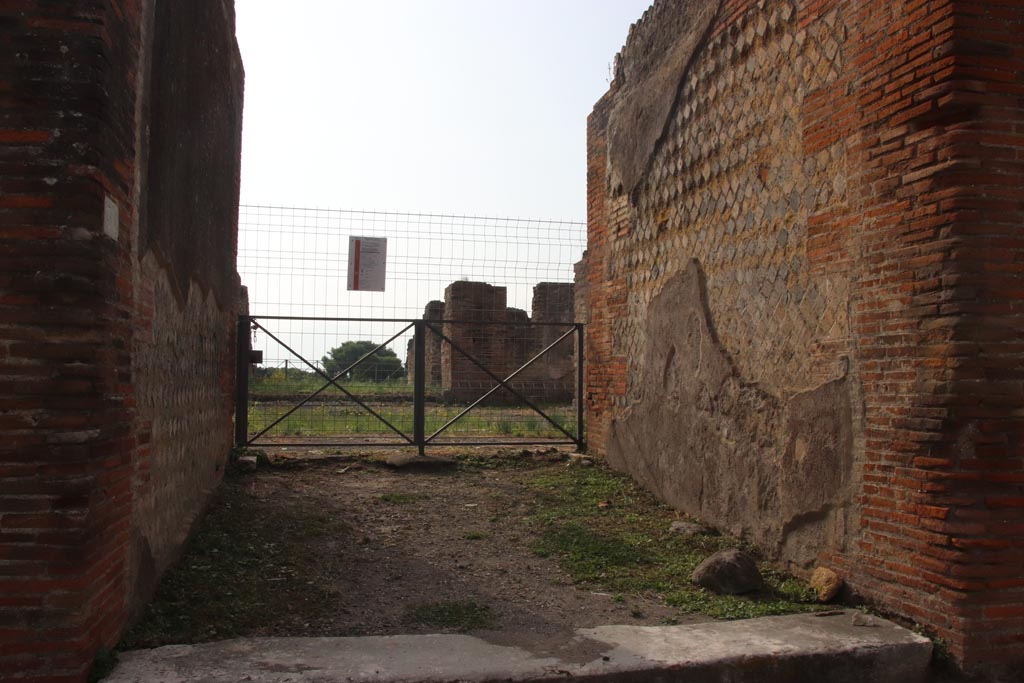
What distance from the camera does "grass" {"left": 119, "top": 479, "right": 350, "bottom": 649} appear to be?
3.76m

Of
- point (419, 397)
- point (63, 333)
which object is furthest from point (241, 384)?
point (63, 333)

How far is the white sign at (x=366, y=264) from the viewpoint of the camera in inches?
385

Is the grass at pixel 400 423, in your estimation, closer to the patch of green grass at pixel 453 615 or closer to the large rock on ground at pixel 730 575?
the large rock on ground at pixel 730 575

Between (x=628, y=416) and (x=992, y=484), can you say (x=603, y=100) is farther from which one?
(x=992, y=484)

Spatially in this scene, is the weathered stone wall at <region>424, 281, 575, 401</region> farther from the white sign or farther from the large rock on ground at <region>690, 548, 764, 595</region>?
the large rock on ground at <region>690, 548, 764, 595</region>

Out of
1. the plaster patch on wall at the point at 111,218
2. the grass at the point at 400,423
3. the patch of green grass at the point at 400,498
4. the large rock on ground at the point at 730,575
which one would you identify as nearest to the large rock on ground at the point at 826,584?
the large rock on ground at the point at 730,575

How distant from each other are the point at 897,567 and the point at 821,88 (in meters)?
2.64

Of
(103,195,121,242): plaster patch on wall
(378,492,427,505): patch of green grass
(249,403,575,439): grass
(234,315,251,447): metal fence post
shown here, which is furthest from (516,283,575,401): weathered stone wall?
(103,195,121,242): plaster patch on wall

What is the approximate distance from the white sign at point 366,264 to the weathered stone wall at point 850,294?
428cm

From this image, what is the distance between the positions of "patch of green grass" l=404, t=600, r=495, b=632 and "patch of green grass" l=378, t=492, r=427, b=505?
7.46 feet

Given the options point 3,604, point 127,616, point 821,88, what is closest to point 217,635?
point 127,616

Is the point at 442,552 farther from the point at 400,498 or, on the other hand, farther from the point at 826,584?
the point at 826,584

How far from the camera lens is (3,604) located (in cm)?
289

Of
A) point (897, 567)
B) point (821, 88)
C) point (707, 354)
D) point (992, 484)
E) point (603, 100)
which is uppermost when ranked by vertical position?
point (603, 100)
